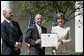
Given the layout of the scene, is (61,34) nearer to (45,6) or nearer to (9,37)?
(9,37)

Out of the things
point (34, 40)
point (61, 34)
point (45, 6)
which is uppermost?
point (45, 6)

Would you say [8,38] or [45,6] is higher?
[45,6]

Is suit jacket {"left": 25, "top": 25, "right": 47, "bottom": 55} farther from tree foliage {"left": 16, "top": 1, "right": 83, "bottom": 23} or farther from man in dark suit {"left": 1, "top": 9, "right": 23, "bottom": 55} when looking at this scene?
tree foliage {"left": 16, "top": 1, "right": 83, "bottom": 23}

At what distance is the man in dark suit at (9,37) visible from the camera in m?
5.90

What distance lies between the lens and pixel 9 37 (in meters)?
5.96

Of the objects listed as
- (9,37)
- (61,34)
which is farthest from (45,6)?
(9,37)

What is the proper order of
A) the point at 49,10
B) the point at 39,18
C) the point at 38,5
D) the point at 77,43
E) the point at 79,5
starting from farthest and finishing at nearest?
1. the point at 77,43
2. the point at 79,5
3. the point at 49,10
4. the point at 38,5
5. the point at 39,18

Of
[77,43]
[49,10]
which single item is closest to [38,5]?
[49,10]

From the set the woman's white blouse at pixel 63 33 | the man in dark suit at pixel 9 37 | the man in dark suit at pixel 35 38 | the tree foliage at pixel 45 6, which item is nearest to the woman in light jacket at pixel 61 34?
the woman's white blouse at pixel 63 33

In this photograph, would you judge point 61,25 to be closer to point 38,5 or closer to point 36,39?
point 36,39

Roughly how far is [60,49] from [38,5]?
6356 mm

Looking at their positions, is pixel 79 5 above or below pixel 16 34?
above

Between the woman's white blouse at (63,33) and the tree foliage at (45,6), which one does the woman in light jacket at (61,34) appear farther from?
the tree foliage at (45,6)

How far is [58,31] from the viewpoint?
6.10 metres
